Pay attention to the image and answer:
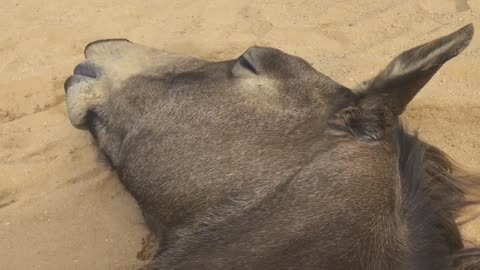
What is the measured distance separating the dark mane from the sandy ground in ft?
2.23

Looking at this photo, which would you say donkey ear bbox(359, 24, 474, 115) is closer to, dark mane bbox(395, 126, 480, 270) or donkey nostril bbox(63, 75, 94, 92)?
dark mane bbox(395, 126, 480, 270)

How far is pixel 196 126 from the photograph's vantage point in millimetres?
2127

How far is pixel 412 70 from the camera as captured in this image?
1.87 m

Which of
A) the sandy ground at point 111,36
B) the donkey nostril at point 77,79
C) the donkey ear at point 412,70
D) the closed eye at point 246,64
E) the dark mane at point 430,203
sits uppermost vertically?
the donkey ear at point 412,70

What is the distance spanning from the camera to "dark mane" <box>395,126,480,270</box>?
6.00 ft

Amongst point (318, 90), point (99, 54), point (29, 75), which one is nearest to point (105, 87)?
point (99, 54)

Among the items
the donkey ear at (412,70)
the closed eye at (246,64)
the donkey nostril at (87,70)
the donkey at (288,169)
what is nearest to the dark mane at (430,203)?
the donkey at (288,169)

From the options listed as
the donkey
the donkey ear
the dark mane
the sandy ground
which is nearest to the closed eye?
the donkey

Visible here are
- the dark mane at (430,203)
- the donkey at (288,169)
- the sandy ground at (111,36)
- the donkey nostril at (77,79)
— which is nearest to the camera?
the donkey at (288,169)

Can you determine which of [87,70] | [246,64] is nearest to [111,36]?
[87,70]

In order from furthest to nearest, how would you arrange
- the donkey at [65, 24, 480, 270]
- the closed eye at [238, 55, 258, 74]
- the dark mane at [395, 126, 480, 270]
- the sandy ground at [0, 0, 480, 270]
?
1. the sandy ground at [0, 0, 480, 270]
2. the closed eye at [238, 55, 258, 74]
3. the dark mane at [395, 126, 480, 270]
4. the donkey at [65, 24, 480, 270]

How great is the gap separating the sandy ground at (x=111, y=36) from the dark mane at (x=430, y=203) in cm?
68

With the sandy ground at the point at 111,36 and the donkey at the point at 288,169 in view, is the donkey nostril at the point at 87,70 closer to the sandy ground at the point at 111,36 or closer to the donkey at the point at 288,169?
the donkey at the point at 288,169

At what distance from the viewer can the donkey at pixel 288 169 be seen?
5.67ft
